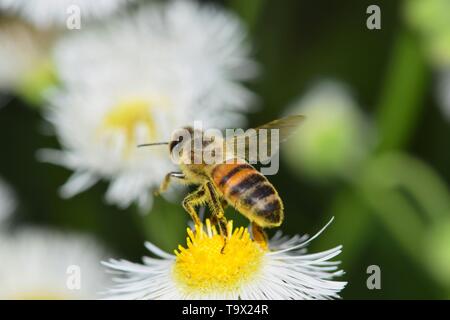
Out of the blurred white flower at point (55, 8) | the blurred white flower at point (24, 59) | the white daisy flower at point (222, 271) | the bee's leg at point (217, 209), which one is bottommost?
the white daisy flower at point (222, 271)

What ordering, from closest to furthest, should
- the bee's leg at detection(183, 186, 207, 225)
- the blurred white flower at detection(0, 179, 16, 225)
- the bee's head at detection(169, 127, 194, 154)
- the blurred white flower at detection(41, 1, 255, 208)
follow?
1. the bee's leg at detection(183, 186, 207, 225)
2. the bee's head at detection(169, 127, 194, 154)
3. the blurred white flower at detection(41, 1, 255, 208)
4. the blurred white flower at detection(0, 179, 16, 225)

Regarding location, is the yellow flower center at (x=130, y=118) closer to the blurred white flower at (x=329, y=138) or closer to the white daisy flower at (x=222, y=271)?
the blurred white flower at (x=329, y=138)

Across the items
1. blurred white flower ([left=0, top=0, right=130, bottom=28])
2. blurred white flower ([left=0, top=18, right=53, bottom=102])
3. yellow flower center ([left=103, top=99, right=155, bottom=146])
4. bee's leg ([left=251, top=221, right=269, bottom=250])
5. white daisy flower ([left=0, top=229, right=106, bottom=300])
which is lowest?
white daisy flower ([left=0, top=229, right=106, bottom=300])

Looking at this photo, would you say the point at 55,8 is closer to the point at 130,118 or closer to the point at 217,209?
the point at 130,118

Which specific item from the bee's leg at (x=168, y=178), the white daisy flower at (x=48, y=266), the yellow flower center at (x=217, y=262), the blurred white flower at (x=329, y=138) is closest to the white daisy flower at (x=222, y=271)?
the yellow flower center at (x=217, y=262)

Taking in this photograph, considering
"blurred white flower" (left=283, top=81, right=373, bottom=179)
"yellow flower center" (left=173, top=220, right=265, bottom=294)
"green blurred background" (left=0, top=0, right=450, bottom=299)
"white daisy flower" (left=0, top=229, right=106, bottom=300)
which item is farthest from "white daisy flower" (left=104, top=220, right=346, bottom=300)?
"blurred white flower" (left=283, top=81, right=373, bottom=179)

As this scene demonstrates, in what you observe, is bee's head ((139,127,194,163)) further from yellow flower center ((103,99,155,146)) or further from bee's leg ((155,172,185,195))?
yellow flower center ((103,99,155,146))
